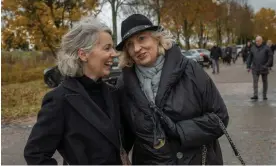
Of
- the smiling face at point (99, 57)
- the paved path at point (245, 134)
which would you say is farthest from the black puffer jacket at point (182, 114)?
the paved path at point (245, 134)

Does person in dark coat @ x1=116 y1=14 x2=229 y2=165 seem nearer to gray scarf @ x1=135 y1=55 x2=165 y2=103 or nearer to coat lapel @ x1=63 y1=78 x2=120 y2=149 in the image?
gray scarf @ x1=135 y1=55 x2=165 y2=103

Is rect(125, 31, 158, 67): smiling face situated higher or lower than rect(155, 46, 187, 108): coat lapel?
higher

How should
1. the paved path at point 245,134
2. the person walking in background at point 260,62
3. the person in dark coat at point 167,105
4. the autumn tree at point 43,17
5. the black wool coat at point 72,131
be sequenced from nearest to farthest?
the black wool coat at point 72,131
the person in dark coat at point 167,105
the paved path at point 245,134
the person walking in background at point 260,62
the autumn tree at point 43,17

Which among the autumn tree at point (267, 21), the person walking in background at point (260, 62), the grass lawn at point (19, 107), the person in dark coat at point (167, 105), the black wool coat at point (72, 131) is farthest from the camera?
the autumn tree at point (267, 21)

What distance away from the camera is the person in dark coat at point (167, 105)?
209cm

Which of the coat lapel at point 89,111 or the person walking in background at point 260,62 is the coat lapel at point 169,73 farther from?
the person walking in background at point 260,62

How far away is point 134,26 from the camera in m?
2.25

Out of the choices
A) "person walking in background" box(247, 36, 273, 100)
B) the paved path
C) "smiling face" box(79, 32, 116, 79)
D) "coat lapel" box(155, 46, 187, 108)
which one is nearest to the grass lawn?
the paved path

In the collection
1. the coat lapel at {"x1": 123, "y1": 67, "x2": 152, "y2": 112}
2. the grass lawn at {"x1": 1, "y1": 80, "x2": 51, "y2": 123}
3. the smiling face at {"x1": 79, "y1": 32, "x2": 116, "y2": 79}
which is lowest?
the grass lawn at {"x1": 1, "y1": 80, "x2": 51, "y2": 123}

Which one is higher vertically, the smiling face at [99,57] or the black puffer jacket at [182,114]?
the smiling face at [99,57]

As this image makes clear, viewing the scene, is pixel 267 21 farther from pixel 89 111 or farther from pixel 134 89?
pixel 89 111

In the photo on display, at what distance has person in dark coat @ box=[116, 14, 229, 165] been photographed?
2.09 meters

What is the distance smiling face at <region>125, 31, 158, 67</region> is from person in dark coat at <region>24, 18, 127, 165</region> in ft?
0.50

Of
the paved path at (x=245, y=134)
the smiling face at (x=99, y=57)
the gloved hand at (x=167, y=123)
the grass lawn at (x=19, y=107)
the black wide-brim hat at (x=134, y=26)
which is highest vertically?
the black wide-brim hat at (x=134, y=26)
